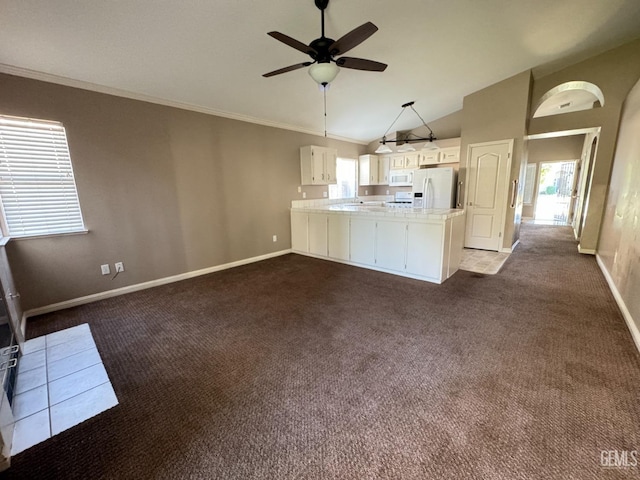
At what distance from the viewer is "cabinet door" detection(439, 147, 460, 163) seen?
6074 millimetres

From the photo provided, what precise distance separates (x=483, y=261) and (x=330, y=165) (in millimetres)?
3494

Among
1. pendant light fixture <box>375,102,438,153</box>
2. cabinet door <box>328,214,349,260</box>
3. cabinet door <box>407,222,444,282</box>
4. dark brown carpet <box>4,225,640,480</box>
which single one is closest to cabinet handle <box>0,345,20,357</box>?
dark brown carpet <box>4,225,640,480</box>

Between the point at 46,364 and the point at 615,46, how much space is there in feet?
26.7

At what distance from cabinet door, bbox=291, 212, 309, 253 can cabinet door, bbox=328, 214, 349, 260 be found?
2.13 ft

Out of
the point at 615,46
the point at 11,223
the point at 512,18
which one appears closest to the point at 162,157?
the point at 11,223

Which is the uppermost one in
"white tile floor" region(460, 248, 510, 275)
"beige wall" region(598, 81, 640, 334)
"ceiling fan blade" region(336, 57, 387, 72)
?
"ceiling fan blade" region(336, 57, 387, 72)

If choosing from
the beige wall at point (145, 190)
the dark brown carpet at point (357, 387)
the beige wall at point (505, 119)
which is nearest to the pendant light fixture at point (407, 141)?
the beige wall at point (505, 119)

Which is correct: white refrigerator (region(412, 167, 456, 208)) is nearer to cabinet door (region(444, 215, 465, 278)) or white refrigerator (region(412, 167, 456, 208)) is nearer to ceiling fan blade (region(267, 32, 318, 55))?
cabinet door (region(444, 215, 465, 278))

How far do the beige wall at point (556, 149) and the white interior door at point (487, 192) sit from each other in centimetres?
535

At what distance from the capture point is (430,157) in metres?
6.44

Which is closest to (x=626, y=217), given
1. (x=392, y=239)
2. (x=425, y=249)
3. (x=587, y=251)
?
(x=425, y=249)

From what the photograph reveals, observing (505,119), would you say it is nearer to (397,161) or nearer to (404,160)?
(404,160)

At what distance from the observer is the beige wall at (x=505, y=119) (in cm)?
456

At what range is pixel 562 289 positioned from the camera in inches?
130
